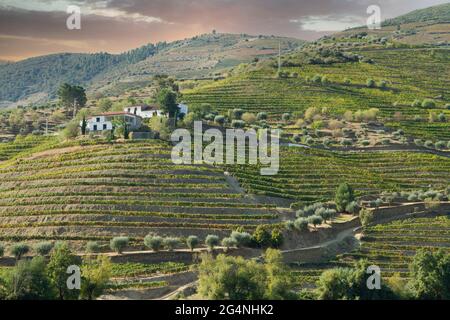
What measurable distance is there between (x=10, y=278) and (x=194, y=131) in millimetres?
44581

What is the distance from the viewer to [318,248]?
194 feet

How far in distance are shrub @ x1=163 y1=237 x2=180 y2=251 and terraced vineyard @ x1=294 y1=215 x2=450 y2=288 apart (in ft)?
35.8

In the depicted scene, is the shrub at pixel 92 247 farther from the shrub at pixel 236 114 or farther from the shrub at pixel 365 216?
the shrub at pixel 236 114

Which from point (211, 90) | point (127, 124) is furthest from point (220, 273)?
point (211, 90)

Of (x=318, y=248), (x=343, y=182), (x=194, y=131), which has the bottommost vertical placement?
(x=318, y=248)

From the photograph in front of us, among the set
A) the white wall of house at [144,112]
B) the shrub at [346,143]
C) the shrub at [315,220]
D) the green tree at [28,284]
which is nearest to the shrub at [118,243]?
the green tree at [28,284]

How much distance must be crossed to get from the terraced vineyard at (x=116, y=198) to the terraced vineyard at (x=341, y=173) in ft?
18.7

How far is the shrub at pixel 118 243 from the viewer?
5366 centimetres

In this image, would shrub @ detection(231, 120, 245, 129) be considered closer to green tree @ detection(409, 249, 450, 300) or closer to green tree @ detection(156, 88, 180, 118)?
green tree @ detection(156, 88, 180, 118)

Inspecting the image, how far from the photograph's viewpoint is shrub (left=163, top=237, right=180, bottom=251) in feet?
180

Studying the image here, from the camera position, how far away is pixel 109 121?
82312 mm

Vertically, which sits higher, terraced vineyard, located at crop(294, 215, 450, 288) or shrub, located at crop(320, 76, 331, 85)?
shrub, located at crop(320, 76, 331, 85)

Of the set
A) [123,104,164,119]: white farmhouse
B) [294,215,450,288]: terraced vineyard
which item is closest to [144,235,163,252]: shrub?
[294,215,450,288]: terraced vineyard
